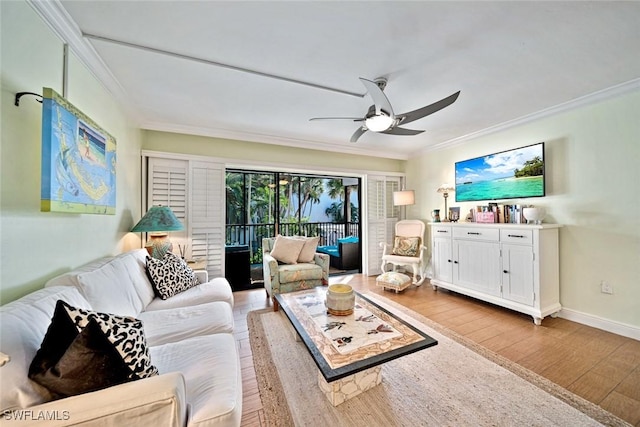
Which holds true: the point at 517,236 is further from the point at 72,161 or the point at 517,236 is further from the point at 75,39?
the point at 75,39

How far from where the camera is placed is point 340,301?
76.4 inches

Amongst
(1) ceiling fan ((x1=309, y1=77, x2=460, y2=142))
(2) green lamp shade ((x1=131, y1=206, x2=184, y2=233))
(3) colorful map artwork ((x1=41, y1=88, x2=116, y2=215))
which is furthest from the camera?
(2) green lamp shade ((x1=131, y1=206, x2=184, y2=233))

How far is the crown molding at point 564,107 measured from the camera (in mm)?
2334

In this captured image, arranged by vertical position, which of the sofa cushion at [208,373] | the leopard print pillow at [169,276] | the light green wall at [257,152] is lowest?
the sofa cushion at [208,373]

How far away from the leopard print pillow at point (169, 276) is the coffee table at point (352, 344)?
112 centimetres

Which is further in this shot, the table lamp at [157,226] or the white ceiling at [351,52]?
the table lamp at [157,226]

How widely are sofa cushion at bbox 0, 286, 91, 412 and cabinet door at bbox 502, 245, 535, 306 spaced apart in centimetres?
379

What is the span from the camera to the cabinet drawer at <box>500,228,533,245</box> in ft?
8.93

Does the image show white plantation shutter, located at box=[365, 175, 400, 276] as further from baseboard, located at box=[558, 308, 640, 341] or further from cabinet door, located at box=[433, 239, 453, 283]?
baseboard, located at box=[558, 308, 640, 341]

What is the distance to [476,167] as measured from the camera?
3.63 metres

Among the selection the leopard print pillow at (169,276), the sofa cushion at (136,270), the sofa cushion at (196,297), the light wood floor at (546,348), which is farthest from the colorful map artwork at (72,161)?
the light wood floor at (546,348)

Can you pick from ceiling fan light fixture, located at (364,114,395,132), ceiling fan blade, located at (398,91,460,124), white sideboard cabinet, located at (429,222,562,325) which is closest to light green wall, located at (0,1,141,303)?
ceiling fan light fixture, located at (364,114,395,132)

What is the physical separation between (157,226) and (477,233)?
3.99m

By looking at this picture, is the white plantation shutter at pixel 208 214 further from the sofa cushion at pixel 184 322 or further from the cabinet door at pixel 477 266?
the cabinet door at pixel 477 266
